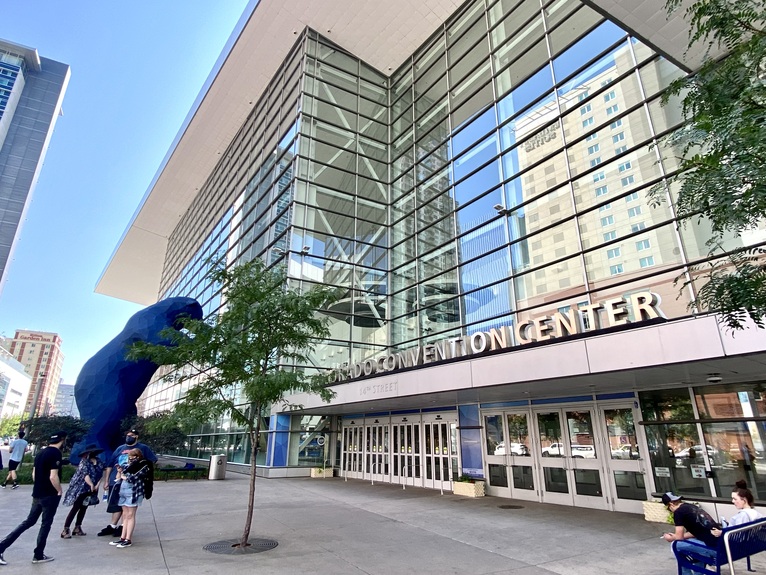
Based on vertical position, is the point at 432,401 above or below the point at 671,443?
above

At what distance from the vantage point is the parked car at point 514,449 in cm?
1317

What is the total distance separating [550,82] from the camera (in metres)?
17.9

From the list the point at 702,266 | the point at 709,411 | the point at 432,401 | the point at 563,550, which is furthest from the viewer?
the point at 432,401

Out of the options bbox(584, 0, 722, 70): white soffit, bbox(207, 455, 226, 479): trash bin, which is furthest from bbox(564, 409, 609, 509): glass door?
bbox(207, 455, 226, 479): trash bin

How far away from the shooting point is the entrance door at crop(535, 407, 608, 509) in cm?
1147

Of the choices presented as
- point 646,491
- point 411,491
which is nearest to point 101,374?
point 411,491

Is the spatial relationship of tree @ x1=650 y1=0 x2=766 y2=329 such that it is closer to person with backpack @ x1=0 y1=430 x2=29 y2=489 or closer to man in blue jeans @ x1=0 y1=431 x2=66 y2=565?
man in blue jeans @ x1=0 y1=431 x2=66 y2=565

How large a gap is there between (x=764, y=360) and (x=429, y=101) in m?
21.5

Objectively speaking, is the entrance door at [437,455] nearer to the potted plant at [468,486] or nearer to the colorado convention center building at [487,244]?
the colorado convention center building at [487,244]

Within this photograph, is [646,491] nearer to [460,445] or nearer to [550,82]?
[460,445]

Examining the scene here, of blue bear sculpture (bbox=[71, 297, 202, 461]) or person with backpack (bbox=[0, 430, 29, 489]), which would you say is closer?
person with backpack (bbox=[0, 430, 29, 489])

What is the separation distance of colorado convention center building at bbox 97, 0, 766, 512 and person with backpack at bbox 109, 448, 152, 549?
7039 millimetres

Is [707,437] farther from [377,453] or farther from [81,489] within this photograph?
[81,489]

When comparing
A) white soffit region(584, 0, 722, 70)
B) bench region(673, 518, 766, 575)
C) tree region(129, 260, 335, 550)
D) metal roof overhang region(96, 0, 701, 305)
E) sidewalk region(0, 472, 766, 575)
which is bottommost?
sidewalk region(0, 472, 766, 575)
